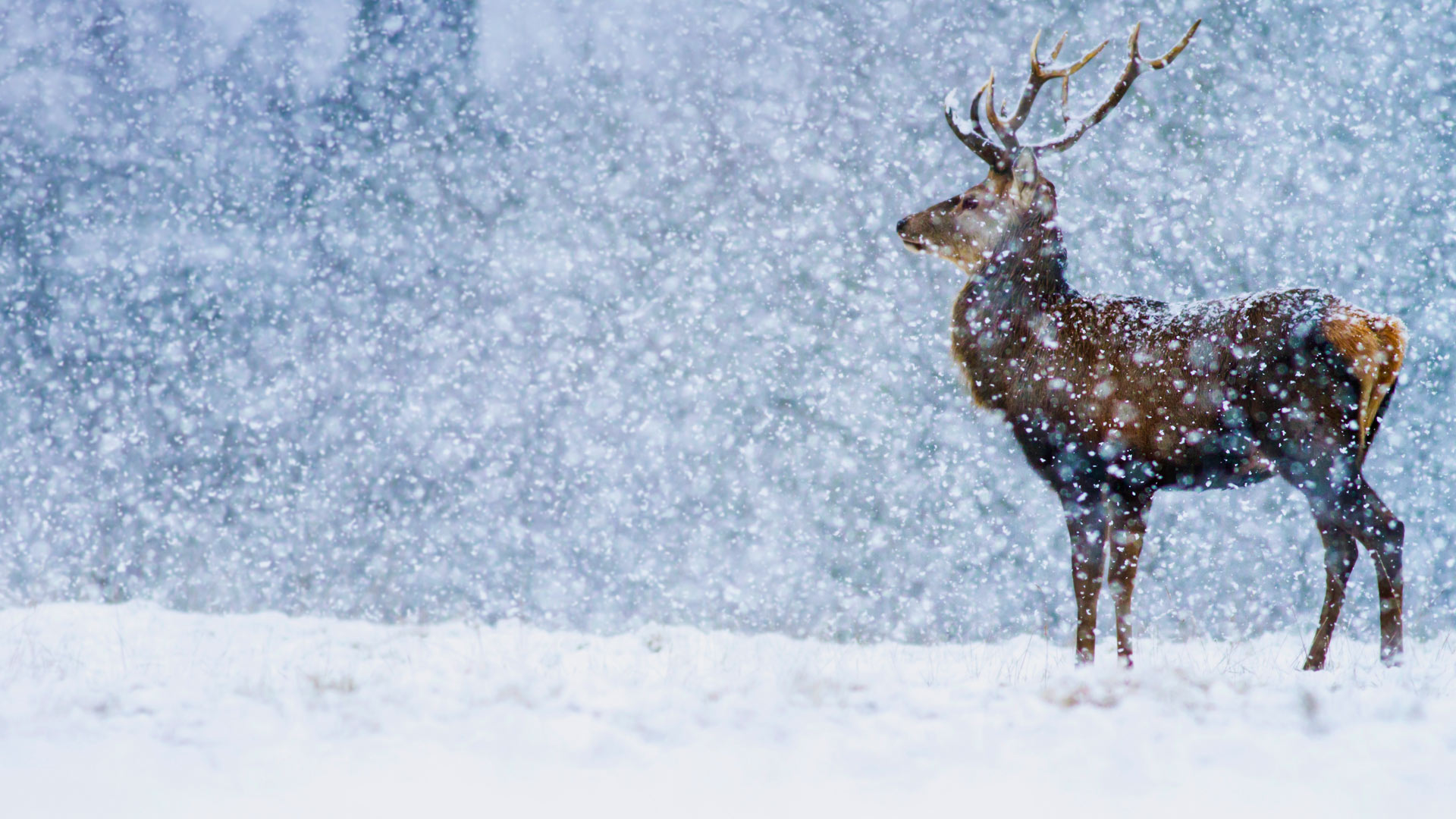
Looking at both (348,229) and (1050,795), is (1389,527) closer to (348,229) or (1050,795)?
(1050,795)

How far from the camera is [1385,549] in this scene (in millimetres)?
3121

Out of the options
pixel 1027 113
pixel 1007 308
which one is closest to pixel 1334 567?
pixel 1007 308

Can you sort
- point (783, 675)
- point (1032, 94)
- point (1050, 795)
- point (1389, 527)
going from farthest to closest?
point (1032, 94) → point (1389, 527) → point (783, 675) → point (1050, 795)

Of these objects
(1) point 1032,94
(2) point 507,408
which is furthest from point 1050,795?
(2) point 507,408

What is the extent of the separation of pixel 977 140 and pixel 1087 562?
5.42ft

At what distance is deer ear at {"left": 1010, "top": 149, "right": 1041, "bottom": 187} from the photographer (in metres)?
3.67

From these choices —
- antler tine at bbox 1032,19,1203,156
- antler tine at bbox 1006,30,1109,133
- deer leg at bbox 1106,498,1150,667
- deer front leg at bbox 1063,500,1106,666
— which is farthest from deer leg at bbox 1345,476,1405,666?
antler tine at bbox 1006,30,1109,133

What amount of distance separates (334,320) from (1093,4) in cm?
566

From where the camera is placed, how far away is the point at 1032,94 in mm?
4023

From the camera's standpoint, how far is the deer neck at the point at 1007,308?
3.52 m

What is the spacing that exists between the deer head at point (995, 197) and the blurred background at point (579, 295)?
6.01ft

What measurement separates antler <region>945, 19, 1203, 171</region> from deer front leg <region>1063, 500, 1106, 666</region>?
136 cm

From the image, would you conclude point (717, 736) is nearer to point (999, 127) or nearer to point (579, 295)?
point (999, 127)

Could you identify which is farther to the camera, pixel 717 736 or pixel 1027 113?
pixel 1027 113
